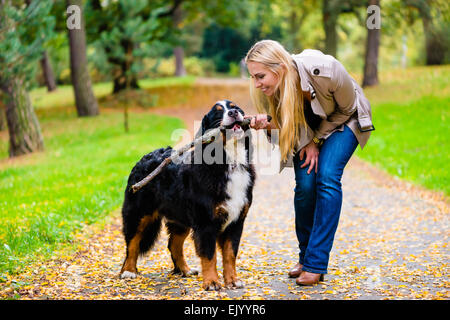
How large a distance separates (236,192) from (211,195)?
222 mm

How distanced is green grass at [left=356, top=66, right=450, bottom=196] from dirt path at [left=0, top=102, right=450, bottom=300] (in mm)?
1816

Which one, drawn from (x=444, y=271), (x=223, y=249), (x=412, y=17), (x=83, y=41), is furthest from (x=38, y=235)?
(x=412, y=17)

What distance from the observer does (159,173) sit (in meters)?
4.62

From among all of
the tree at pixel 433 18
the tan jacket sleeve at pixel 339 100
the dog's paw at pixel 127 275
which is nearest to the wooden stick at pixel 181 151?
the tan jacket sleeve at pixel 339 100

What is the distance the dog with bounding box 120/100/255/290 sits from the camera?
14.1 feet

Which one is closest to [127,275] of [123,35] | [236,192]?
[236,192]

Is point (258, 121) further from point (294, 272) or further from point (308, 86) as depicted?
point (294, 272)

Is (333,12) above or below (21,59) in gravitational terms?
above

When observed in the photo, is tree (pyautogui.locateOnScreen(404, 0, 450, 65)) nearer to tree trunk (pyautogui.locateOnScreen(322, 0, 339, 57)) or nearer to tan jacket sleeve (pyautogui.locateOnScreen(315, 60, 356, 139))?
tree trunk (pyautogui.locateOnScreen(322, 0, 339, 57))

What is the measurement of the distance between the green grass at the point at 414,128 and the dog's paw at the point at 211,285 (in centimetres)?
549

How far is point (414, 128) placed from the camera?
15.0 meters

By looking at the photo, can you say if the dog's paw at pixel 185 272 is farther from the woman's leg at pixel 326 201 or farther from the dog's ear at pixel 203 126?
the dog's ear at pixel 203 126

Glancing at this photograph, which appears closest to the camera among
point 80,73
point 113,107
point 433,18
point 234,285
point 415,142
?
point 234,285

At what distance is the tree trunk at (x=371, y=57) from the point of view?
71.5 ft
